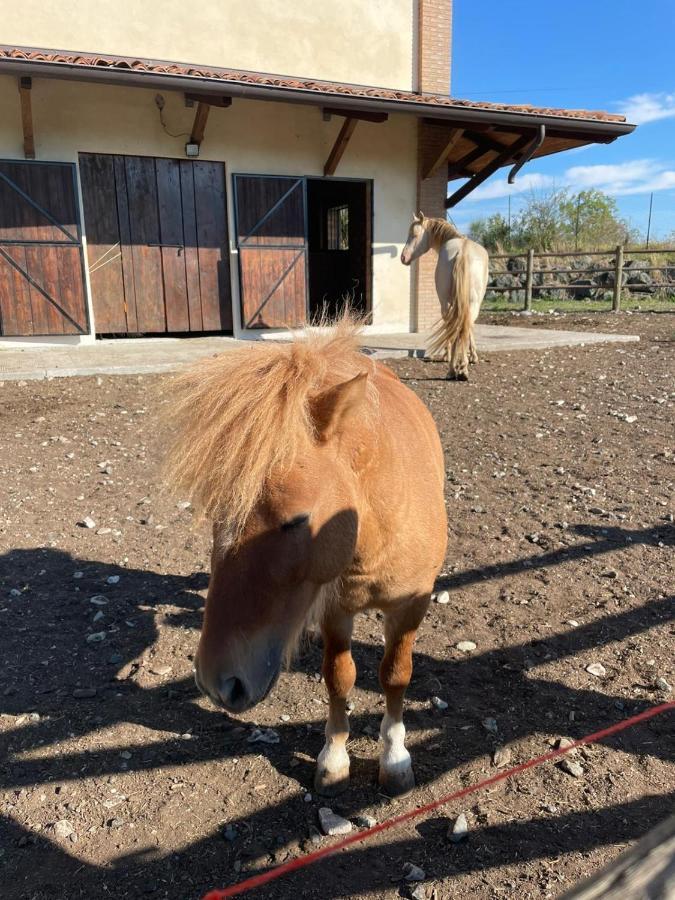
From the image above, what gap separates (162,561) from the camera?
12.4 feet

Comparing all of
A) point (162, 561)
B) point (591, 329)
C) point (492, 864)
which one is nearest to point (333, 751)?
point (492, 864)

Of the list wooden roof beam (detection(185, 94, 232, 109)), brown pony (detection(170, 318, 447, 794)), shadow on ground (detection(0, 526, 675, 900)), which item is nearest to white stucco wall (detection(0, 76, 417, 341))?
wooden roof beam (detection(185, 94, 232, 109))

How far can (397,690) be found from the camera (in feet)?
7.47

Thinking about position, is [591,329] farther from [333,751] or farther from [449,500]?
[333,751]

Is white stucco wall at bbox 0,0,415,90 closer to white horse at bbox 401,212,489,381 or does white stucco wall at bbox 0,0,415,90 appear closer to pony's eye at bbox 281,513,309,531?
white horse at bbox 401,212,489,381

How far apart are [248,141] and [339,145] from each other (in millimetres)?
1589

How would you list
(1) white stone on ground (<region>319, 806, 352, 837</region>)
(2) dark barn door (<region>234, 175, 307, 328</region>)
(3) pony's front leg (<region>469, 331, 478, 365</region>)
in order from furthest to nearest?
(2) dark barn door (<region>234, 175, 307, 328</region>) < (3) pony's front leg (<region>469, 331, 478, 365</region>) < (1) white stone on ground (<region>319, 806, 352, 837</region>)

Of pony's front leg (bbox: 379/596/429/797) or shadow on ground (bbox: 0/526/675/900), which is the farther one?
pony's front leg (bbox: 379/596/429/797)

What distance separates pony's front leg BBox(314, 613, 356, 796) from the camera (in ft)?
7.17

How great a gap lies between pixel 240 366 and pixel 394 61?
38.5 ft

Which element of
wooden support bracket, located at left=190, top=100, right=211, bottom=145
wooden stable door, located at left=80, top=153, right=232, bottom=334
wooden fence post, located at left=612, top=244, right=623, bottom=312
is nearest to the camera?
wooden support bracket, located at left=190, top=100, right=211, bottom=145

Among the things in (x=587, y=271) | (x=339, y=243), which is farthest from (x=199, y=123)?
(x=587, y=271)

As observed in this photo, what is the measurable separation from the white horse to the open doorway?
2081mm

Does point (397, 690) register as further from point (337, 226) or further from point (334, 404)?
point (337, 226)
